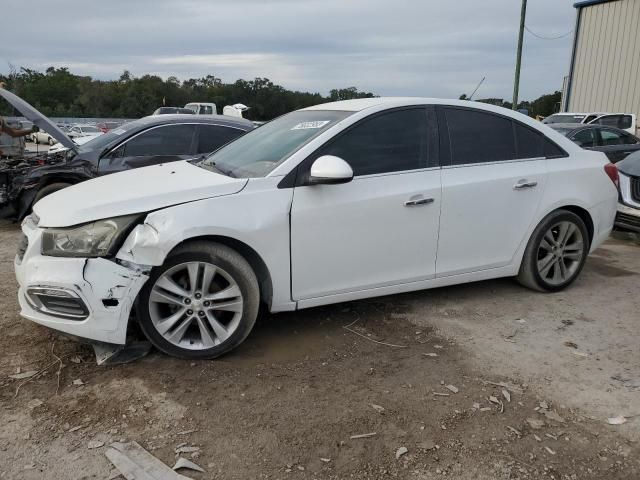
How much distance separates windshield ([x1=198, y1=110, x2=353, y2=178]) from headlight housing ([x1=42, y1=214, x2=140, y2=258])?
0.88 m

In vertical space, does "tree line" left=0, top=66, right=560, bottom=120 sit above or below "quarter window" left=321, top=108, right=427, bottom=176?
above

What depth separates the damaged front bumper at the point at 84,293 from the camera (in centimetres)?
315

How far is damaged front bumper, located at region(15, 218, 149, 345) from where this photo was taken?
3.15 m

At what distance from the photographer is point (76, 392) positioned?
10.2 ft

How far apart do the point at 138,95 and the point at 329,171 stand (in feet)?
196

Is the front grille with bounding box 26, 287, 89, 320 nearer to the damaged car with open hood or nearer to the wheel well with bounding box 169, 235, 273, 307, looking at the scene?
the wheel well with bounding box 169, 235, 273, 307

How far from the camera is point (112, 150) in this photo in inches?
274

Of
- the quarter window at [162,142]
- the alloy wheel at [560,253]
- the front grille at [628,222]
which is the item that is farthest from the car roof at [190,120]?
the front grille at [628,222]

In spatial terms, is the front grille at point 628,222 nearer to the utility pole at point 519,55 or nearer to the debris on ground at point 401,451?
the debris on ground at point 401,451

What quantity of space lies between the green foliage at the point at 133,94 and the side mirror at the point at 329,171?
4055 cm

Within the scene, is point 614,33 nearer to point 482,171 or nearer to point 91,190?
point 482,171

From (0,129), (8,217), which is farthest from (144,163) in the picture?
(0,129)

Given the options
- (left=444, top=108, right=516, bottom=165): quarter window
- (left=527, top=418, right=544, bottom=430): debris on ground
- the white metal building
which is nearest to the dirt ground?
(left=527, top=418, right=544, bottom=430): debris on ground

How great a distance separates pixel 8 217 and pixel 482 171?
5.83 meters
